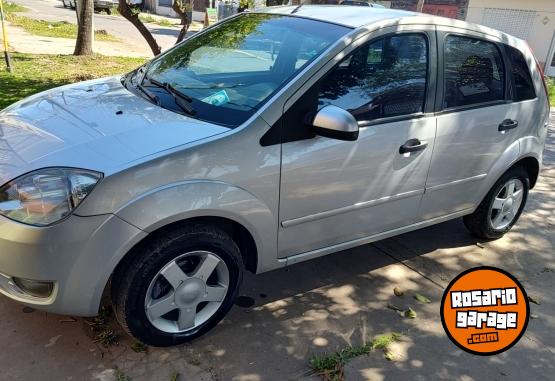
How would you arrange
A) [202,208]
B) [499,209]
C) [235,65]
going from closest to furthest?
[202,208] → [235,65] → [499,209]

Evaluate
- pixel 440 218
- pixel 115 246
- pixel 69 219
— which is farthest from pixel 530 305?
pixel 69 219

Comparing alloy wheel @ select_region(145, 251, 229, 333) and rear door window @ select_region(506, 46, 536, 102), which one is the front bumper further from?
rear door window @ select_region(506, 46, 536, 102)

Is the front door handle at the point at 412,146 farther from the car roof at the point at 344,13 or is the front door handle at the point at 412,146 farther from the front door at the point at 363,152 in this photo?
the car roof at the point at 344,13

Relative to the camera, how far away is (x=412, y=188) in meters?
3.38

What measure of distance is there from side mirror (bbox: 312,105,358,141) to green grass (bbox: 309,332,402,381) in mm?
1206

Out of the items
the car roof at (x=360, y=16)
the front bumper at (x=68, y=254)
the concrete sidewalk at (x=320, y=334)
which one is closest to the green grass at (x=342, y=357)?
the concrete sidewalk at (x=320, y=334)

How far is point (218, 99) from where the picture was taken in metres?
2.88

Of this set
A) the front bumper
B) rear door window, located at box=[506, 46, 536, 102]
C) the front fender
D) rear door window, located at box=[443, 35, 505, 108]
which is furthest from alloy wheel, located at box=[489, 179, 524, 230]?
the front bumper

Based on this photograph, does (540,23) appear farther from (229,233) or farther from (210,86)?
(229,233)

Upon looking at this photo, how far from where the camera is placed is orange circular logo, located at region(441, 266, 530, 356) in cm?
292

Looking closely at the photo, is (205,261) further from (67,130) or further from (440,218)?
(440,218)

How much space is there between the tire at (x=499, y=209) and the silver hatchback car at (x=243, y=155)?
0.75 feet

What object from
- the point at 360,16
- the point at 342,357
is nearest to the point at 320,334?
the point at 342,357

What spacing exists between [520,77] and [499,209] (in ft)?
3.61
